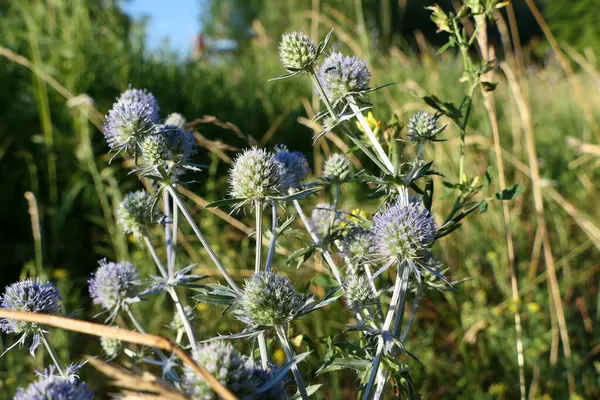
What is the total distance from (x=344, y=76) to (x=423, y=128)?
0.19 metres

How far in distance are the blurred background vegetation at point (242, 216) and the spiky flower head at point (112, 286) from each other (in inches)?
24.3

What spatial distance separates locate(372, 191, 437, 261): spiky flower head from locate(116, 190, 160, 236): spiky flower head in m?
0.50

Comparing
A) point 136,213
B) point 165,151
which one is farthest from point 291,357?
point 136,213

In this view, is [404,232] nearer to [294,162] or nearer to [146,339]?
[294,162]

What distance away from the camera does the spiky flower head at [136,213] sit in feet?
3.76

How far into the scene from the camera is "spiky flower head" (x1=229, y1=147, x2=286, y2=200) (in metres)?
0.99

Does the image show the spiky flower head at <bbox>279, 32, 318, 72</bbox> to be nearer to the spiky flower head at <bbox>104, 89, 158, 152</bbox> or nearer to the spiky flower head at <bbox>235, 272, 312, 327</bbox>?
the spiky flower head at <bbox>104, 89, 158, 152</bbox>

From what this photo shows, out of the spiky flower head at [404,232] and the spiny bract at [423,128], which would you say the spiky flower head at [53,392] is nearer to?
the spiky flower head at [404,232]

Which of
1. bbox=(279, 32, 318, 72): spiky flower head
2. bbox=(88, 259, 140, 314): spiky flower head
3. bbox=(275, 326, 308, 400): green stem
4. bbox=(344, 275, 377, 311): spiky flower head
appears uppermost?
bbox=(279, 32, 318, 72): spiky flower head

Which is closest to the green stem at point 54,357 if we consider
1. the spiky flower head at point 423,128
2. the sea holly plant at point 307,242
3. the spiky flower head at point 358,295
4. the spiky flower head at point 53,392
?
the sea holly plant at point 307,242

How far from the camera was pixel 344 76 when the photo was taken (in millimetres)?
1066

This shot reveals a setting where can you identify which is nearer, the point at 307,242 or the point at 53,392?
the point at 53,392

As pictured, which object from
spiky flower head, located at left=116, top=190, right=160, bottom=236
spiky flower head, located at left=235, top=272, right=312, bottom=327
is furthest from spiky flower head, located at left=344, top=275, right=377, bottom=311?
spiky flower head, located at left=116, top=190, right=160, bottom=236

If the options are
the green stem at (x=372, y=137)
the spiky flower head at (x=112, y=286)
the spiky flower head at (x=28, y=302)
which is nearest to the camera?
the spiky flower head at (x=28, y=302)
